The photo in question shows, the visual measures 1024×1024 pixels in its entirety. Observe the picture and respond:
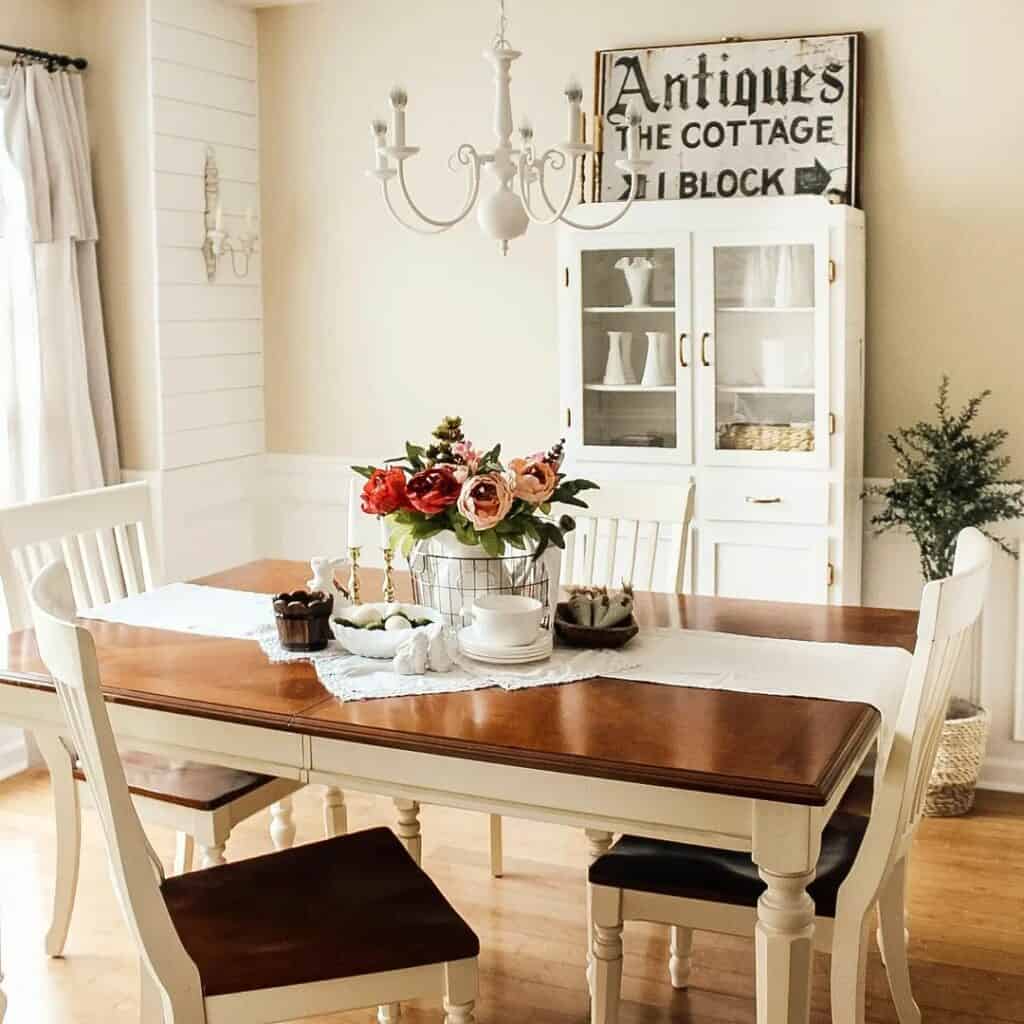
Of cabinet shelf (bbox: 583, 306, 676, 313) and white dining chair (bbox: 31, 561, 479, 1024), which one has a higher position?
cabinet shelf (bbox: 583, 306, 676, 313)

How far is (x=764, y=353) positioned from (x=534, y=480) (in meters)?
1.62

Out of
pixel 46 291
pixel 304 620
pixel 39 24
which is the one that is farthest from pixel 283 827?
pixel 39 24

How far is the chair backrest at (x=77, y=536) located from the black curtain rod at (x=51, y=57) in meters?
1.58

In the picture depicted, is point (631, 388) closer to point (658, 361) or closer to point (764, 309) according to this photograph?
point (658, 361)

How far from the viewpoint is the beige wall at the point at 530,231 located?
379cm

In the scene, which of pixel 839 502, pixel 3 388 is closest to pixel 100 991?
pixel 3 388

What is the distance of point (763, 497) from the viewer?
3.79 m

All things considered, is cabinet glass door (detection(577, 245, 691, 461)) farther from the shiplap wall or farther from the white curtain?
the white curtain

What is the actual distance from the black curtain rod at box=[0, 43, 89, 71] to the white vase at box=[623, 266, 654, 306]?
5.97 feet

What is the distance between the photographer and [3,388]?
4016mm

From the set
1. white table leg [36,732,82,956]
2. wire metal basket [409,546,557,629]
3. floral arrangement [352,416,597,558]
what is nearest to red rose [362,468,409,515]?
floral arrangement [352,416,597,558]

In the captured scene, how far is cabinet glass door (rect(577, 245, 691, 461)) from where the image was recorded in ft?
12.7

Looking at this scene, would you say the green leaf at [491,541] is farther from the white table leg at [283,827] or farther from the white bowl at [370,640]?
the white table leg at [283,827]

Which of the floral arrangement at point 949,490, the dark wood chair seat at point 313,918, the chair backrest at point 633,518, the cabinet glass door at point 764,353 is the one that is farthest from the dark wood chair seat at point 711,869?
the cabinet glass door at point 764,353
